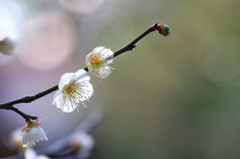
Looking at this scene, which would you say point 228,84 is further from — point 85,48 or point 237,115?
point 85,48

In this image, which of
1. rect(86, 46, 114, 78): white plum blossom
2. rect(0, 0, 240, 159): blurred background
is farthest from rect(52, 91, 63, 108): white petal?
rect(0, 0, 240, 159): blurred background

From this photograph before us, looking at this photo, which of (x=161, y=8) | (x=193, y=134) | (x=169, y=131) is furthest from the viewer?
(x=161, y=8)

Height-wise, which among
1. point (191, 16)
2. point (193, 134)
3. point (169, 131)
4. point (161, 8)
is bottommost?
point (193, 134)

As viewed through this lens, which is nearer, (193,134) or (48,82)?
(193,134)

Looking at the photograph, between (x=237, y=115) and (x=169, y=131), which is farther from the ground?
(x=169, y=131)

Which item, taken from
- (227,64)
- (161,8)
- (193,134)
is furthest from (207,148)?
(161,8)

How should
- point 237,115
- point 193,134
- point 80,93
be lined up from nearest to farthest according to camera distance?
point 80,93
point 237,115
point 193,134
